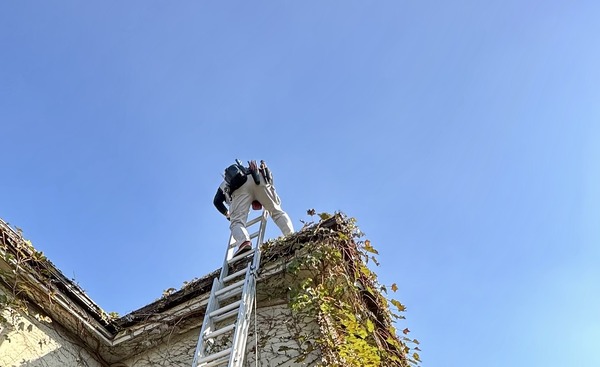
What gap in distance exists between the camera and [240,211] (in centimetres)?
673

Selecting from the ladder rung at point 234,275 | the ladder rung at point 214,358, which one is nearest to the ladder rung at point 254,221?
the ladder rung at point 234,275

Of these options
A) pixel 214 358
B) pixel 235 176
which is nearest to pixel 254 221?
pixel 235 176

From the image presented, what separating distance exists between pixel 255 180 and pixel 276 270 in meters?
1.56

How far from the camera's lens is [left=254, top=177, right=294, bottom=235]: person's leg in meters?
6.88

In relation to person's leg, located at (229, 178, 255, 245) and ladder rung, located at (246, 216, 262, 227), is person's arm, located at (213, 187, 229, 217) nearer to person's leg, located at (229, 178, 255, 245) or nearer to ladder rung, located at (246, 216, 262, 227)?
person's leg, located at (229, 178, 255, 245)

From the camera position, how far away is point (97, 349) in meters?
6.37

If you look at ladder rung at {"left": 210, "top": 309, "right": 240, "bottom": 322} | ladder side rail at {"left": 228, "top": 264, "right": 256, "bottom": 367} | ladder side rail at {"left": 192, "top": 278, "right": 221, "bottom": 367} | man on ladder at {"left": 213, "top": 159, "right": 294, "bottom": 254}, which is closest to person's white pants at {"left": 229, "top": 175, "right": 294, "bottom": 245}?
man on ladder at {"left": 213, "top": 159, "right": 294, "bottom": 254}

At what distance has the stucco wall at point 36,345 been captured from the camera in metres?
→ 5.60

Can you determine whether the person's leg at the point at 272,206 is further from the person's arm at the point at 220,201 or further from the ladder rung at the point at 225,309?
the ladder rung at the point at 225,309

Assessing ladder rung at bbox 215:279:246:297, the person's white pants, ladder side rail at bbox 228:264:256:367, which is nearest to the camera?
ladder side rail at bbox 228:264:256:367

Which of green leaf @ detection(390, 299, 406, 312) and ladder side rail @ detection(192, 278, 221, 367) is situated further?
green leaf @ detection(390, 299, 406, 312)

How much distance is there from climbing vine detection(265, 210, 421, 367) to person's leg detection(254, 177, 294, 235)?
39.7 inches

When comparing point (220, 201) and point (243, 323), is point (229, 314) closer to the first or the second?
point (243, 323)

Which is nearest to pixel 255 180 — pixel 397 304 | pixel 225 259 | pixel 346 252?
pixel 225 259
